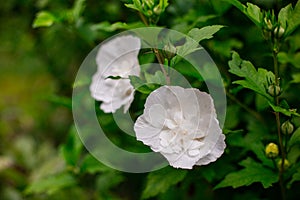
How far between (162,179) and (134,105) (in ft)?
0.82

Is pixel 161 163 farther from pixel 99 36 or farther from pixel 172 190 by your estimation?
pixel 99 36

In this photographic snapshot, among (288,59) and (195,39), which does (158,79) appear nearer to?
(195,39)

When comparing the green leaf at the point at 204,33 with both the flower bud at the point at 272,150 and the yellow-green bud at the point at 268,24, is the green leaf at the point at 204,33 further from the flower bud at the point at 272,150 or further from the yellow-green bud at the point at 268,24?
the flower bud at the point at 272,150

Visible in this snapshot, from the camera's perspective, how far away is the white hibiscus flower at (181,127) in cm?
98

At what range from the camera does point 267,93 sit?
0.99 m

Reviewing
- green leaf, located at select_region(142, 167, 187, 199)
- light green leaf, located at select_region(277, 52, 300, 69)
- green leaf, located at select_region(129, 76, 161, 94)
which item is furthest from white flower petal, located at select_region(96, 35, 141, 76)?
light green leaf, located at select_region(277, 52, 300, 69)

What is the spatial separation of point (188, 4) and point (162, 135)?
0.59 meters

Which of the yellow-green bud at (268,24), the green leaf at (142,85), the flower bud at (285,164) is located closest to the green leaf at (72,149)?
the green leaf at (142,85)

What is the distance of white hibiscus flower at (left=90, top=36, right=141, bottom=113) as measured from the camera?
1.16 metres

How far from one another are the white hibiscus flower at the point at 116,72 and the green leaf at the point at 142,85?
0.27ft

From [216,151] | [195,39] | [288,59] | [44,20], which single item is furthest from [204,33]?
[44,20]

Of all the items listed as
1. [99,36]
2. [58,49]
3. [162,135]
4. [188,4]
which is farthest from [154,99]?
[58,49]

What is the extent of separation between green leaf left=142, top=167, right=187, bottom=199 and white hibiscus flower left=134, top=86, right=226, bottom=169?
176mm

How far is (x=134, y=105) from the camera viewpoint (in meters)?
1.35
